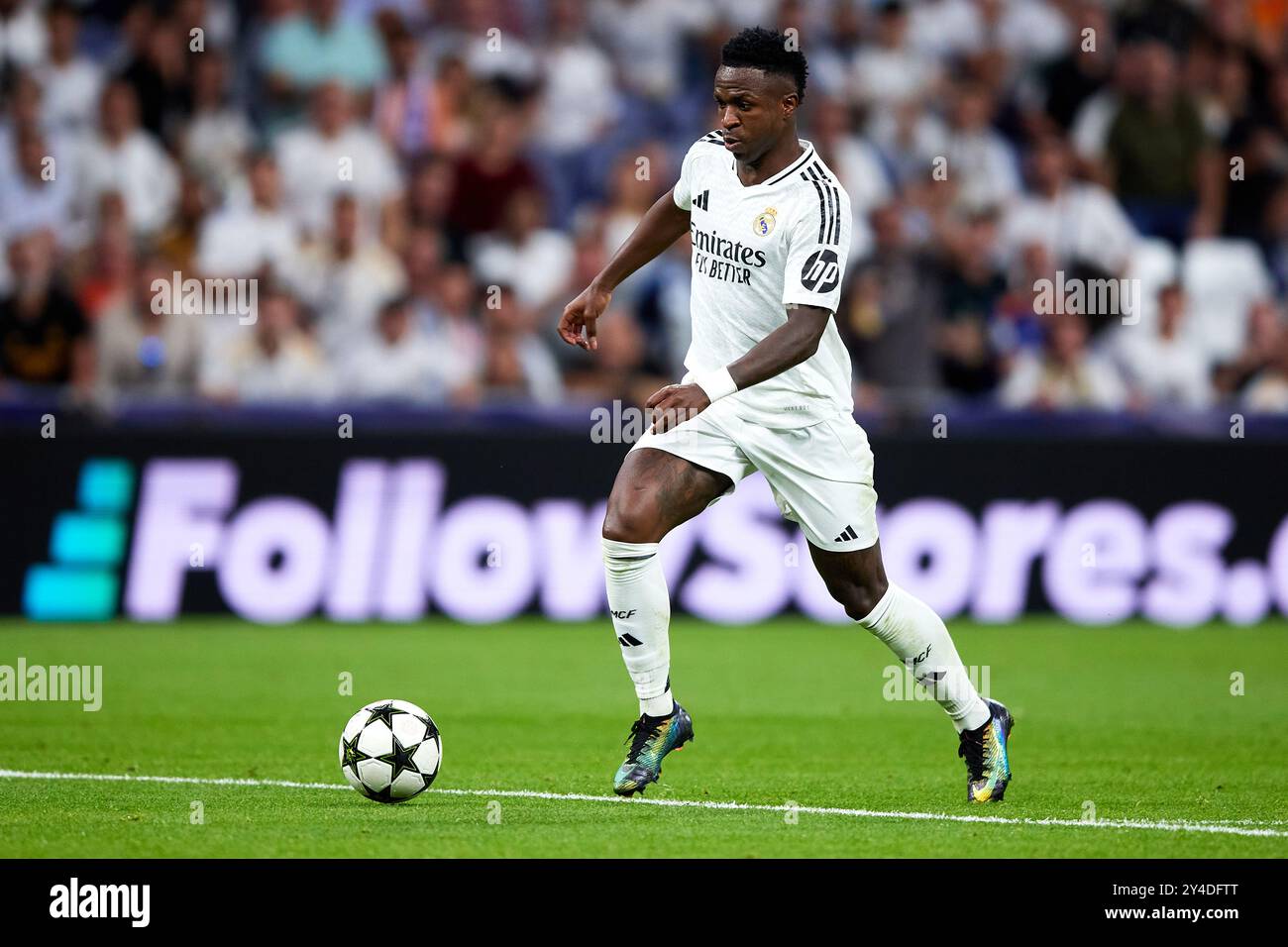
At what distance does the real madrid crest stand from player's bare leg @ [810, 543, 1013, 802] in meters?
1.18

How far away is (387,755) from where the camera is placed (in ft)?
24.2

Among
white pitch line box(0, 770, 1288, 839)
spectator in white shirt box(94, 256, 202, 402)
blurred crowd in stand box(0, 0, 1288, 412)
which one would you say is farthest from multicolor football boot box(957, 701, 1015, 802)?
spectator in white shirt box(94, 256, 202, 402)

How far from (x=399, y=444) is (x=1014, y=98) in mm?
7378

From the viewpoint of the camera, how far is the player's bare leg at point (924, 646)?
7668 millimetres

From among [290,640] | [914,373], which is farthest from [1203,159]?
[290,640]

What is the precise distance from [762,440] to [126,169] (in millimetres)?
9968

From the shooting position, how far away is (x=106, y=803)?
7.32 m

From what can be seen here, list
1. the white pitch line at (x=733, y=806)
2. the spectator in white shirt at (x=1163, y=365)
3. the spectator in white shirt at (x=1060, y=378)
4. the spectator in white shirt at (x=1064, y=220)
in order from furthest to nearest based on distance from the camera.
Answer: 1. the spectator in white shirt at (x=1064, y=220)
2. the spectator in white shirt at (x=1163, y=365)
3. the spectator in white shirt at (x=1060, y=378)
4. the white pitch line at (x=733, y=806)

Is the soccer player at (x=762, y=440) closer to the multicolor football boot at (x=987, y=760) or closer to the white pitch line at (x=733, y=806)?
the multicolor football boot at (x=987, y=760)

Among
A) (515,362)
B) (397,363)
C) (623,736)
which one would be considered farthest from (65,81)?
(623,736)

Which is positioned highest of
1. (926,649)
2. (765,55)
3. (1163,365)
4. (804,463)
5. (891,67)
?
(891,67)

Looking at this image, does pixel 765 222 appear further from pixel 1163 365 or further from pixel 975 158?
pixel 975 158

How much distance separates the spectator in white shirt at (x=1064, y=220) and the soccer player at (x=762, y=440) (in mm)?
9698

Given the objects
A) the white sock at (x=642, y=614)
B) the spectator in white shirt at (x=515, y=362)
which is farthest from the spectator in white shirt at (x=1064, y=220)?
the white sock at (x=642, y=614)
